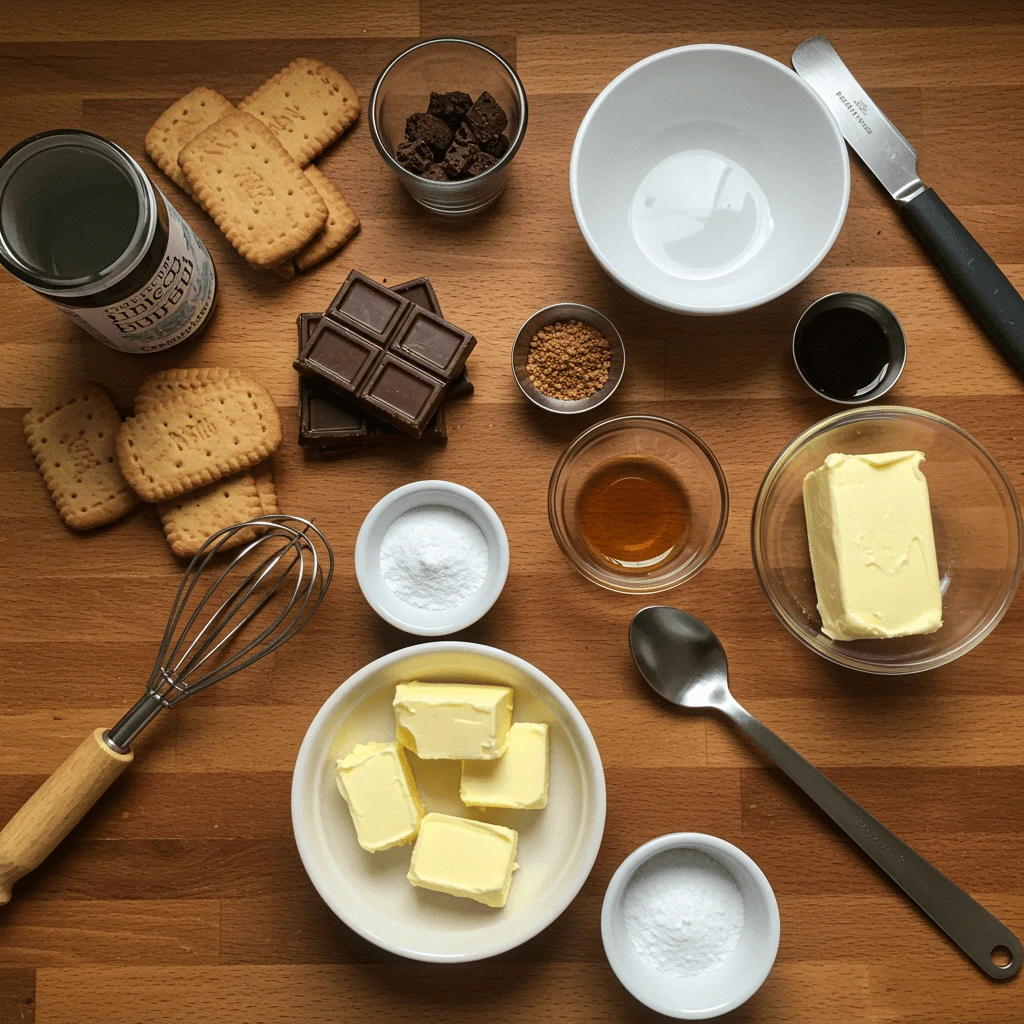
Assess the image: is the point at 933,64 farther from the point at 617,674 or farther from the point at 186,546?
the point at 186,546

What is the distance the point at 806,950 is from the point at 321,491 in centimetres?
97

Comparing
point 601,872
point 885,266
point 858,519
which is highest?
point 885,266

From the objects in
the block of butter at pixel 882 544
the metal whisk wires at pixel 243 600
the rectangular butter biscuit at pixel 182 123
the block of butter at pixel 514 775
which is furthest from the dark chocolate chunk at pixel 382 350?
the block of butter at pixel 882 544

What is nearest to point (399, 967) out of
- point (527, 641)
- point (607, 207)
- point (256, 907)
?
point (256, 907)

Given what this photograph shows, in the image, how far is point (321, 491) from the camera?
128 centimetres

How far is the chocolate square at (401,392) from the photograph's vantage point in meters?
1.20

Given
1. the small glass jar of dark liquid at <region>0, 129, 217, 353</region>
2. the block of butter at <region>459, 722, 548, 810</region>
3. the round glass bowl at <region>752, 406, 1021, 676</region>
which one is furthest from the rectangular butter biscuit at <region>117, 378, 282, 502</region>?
the round glass bowl at <region>752, 406, 1021, 676</region>

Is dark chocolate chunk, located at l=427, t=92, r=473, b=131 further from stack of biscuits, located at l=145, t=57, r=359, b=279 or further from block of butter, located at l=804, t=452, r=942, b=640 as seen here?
block of butter, located at l=804, t=452, r=942, b=640

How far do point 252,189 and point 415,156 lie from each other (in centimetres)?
24

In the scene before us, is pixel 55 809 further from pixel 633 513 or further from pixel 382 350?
pixel 633 513

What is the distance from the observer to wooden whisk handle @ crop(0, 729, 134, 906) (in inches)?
46.9

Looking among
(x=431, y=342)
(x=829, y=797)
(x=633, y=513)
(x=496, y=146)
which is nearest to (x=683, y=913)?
(x=829, y=797)

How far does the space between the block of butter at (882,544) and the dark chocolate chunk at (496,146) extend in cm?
64

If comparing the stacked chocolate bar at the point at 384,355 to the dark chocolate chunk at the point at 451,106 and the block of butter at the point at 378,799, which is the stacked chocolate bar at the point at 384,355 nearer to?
the dark chocolate chunk at the point at 451,106
